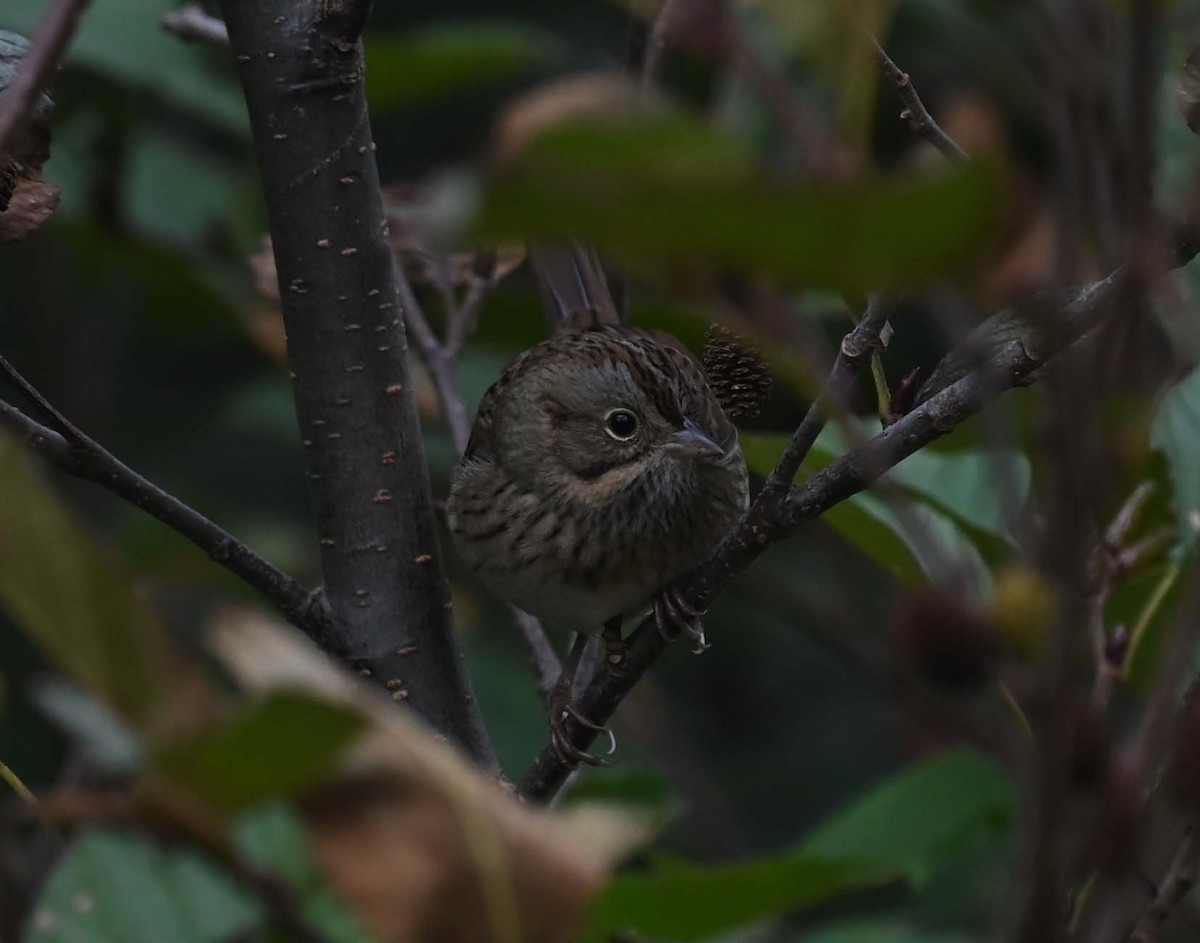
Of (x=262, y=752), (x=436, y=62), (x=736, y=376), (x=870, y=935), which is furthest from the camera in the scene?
(x=436, y=62)

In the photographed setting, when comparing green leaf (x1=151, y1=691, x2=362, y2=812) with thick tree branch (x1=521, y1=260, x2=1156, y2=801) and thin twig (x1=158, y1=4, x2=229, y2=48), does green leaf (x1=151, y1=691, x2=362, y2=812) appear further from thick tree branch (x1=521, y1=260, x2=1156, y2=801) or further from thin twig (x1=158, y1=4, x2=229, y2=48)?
thin twig (x1=158, y1=4, x2=229, y2=48)

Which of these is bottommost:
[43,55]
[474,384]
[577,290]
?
[474,384]

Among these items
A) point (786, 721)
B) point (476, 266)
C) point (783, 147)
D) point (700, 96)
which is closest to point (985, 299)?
point (476, 266)

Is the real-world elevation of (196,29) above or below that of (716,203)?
below

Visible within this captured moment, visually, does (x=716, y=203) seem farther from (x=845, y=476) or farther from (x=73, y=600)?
(x=845, y=476)

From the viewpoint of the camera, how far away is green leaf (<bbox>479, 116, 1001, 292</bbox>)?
69 centimetres

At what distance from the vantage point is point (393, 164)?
5.81 m

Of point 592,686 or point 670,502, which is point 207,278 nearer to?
point 670,502

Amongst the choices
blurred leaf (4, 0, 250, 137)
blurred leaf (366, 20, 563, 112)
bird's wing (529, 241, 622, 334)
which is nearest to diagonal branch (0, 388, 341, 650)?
bird's wing (529, 241, 622, 334)

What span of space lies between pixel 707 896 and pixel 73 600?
3.61 feet

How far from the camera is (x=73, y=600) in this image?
0.87m

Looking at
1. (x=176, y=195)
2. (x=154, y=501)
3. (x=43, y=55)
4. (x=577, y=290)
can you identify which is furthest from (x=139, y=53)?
(x=43, y=55)

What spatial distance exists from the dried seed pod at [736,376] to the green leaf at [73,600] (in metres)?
1.09

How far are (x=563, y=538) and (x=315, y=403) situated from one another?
880mm
